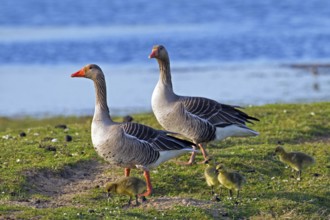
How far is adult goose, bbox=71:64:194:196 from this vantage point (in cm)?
1064

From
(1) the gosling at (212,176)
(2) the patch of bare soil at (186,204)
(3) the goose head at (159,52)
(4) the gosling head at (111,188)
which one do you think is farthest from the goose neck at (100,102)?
(3) the goose head at (159,52)

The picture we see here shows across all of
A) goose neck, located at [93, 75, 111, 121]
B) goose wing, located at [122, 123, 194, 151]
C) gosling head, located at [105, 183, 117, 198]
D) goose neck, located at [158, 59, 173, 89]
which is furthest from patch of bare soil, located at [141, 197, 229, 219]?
goose neck, located at [158, 59, 173, 89]

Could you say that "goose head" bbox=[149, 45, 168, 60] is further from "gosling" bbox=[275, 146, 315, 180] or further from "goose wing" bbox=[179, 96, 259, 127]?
"gosling" bbox=[275, 146, 315, 180]

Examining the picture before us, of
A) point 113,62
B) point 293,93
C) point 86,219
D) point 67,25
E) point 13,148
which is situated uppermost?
point 67,25

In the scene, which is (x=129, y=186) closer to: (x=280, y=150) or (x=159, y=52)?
(x=280, y=150)

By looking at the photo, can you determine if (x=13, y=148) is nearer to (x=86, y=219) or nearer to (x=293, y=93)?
(x=86, y=219)

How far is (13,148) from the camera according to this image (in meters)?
13.9

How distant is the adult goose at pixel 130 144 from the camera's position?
10641 mm

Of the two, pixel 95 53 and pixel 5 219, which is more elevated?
pixel 95 53

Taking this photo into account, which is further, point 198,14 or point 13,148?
point 198,14

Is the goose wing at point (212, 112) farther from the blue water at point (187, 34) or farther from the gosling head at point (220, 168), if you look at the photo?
the blue water at point (187, 34)

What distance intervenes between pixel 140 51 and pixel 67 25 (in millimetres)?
19780

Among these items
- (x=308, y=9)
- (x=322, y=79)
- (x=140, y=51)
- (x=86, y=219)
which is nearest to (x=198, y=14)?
(x=308, y=9)

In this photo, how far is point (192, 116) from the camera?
12672 mm
